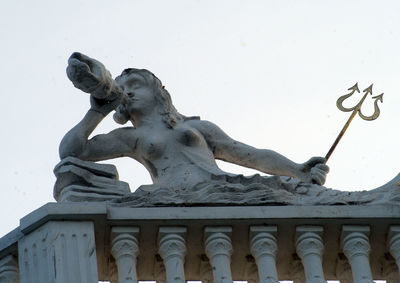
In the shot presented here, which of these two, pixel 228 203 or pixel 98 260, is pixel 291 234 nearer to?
pixel 228 203

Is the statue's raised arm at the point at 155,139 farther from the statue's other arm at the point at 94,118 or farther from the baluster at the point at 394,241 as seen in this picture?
the baluster at the point at 394,241

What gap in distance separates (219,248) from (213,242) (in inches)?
2.7

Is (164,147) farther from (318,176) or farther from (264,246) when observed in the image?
(264,246)

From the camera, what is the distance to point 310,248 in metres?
12.6

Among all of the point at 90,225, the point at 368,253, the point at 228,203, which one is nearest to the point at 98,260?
the point at 90,225

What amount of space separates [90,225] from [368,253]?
7.06 ft

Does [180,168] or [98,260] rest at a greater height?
[180,168]

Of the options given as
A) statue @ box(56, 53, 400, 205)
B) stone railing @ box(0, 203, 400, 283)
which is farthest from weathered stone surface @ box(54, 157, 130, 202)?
stone railing @ box(0, 203, 400, 283)

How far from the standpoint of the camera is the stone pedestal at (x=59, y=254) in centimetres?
1205

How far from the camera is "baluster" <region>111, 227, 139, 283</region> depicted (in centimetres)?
1232

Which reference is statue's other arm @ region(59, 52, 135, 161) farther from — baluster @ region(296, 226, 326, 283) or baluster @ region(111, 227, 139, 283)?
baluster @ region(296, 226, 326, 283)

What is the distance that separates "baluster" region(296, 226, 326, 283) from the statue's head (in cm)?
197

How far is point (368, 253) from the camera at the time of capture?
12703mm

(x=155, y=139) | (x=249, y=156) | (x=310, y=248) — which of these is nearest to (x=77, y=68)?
(x=155, y=139)
